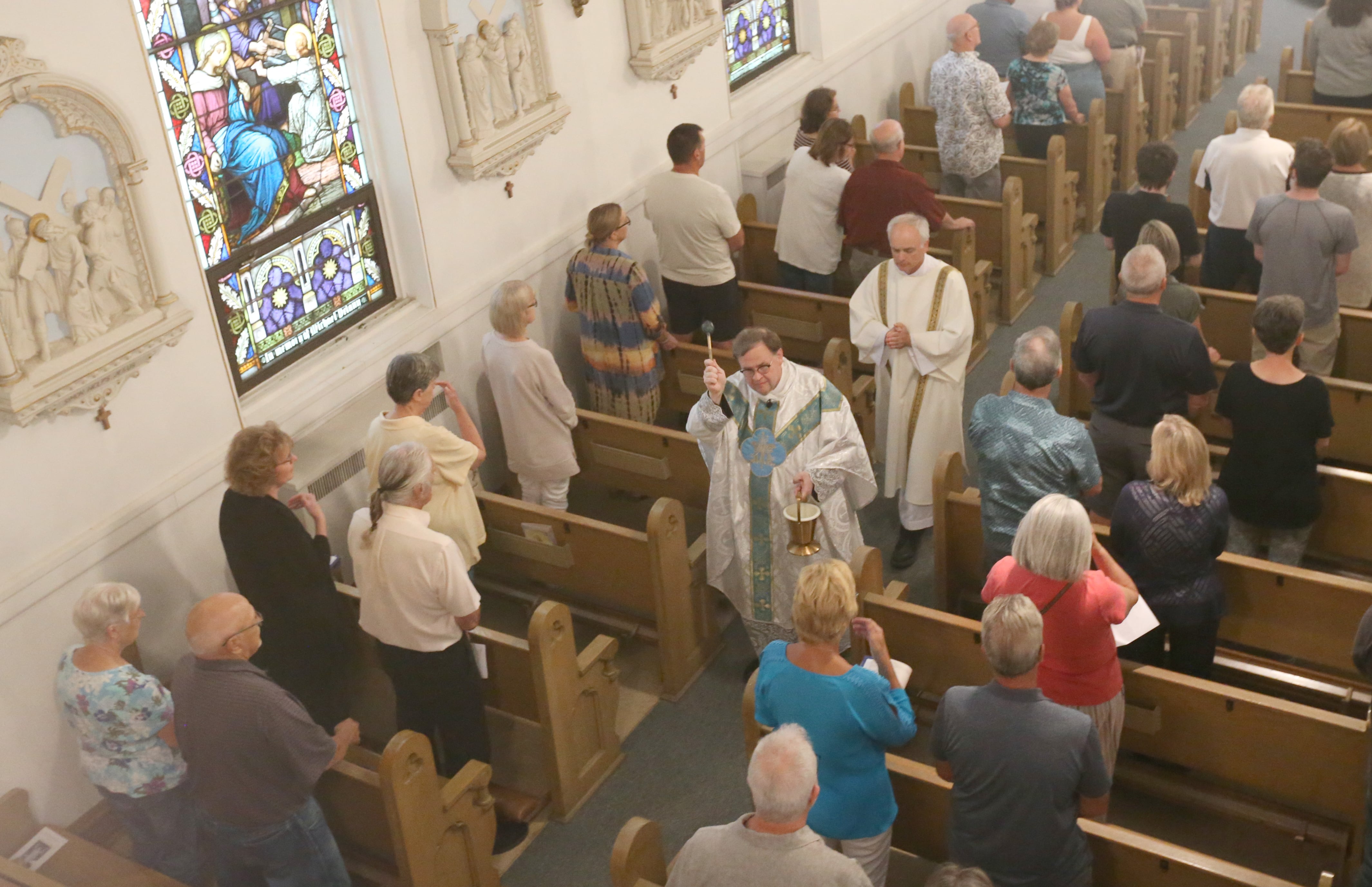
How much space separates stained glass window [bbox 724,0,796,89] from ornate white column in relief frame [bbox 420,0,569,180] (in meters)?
2.18

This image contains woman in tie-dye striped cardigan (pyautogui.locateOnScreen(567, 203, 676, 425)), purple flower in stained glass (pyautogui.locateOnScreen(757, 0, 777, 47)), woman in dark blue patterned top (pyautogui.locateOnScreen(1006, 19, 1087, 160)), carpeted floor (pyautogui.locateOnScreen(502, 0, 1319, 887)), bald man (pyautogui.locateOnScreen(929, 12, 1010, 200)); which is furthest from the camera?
purple flower in stained glass (pyautogui.locateOnScreen(757, 0, 777, 47))

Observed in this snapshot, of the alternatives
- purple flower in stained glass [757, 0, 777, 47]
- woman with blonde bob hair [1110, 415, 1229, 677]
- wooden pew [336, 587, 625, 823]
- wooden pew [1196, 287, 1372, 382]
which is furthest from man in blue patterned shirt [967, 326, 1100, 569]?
purple flower in stained glass [757, 0, 777, 47]

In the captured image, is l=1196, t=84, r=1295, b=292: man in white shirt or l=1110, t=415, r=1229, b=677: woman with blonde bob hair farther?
l=1196, t=84, r=1295, b=292: man in white shirt

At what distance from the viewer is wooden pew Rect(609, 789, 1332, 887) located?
11.9 feet

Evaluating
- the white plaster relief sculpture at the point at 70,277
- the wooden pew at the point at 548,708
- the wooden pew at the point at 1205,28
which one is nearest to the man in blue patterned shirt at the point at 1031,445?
the wooden pew at the point at 548,708

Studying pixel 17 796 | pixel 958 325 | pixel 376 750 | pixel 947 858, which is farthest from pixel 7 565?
pixel 958 325

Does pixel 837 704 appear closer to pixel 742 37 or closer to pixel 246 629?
pixel 246 629

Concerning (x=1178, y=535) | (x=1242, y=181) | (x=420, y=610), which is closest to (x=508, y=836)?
(x=420, y=610)

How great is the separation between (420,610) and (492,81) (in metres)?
3.02

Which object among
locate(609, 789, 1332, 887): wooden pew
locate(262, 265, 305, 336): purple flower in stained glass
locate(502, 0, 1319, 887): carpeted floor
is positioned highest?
locate(262, 265, 305, 336): purple flower in stained glass

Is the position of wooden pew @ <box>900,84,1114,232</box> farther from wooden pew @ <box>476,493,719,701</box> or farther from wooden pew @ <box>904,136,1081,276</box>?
wooden pew @ <box>476,493,719,701</box>

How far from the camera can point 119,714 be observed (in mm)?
4328

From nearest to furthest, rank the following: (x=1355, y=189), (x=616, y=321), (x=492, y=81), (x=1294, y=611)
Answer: (x=1294, y=611) < (x=492, y=81) < (x=616, y=321) < (x=1355, y=189)

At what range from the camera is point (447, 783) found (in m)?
4.53
